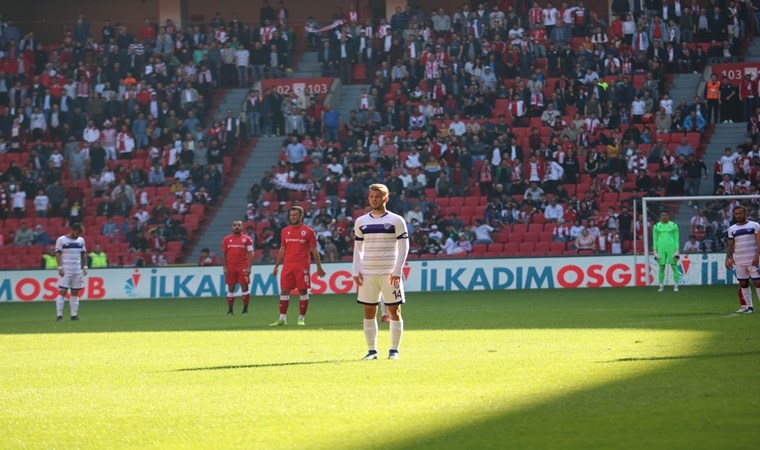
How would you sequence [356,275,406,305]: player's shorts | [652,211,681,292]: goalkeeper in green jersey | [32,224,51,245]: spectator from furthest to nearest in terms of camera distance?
1. [32,224,51,245]: spectator
2. [652,211,681,292]: goalkeeper in green jersey
3. [356,275,406,305]: player's shorts

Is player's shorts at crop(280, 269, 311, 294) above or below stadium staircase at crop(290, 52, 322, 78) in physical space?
below

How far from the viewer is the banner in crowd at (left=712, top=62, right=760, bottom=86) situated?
41.5 metres

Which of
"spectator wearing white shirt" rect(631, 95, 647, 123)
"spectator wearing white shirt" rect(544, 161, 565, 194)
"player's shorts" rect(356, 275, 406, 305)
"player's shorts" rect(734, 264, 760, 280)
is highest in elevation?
"spectator wearing white shirt" rect(631, 95, 647, 123)

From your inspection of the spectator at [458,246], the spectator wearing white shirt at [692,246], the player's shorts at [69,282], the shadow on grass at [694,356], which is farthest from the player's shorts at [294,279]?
the spectator wearing white shirt at [692,246]

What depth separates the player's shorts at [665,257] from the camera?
31.0 m

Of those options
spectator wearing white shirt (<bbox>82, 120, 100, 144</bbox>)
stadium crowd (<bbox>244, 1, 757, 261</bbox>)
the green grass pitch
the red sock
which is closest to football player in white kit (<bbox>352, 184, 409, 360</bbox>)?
the green grass pitch

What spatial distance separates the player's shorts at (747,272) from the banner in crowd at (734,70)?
786 inches

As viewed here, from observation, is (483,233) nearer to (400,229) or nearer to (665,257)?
(665,257)

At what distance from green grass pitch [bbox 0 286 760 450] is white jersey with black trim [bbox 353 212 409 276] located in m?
1.12

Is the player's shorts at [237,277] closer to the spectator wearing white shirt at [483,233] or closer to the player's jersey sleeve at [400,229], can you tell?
the spectator wearing white shirt at [483,233]

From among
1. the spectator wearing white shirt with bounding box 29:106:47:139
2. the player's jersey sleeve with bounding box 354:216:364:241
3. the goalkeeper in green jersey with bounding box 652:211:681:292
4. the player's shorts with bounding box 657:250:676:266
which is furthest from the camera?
the spectator wearing white shirt with bounding box 29:106:47:139

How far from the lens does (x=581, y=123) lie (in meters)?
40.2

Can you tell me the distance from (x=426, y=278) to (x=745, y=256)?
13.9 metres

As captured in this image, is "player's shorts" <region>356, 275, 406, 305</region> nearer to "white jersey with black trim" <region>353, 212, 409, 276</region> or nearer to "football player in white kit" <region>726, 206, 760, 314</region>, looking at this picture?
"white jersey with black trim" <region>353, 212, 409, 276</region>
